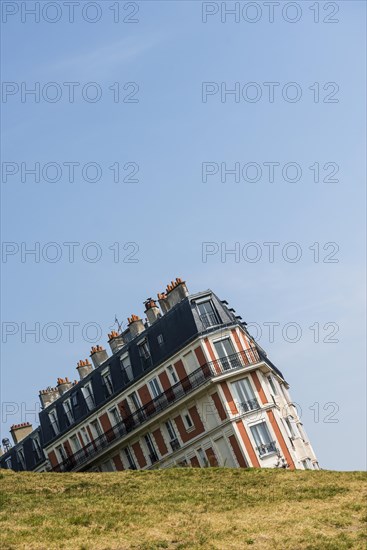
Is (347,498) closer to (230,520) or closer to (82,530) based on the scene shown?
(230,520)

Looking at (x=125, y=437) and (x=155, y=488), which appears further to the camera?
(x=125, y=437)

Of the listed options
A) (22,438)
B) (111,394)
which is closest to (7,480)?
(111,394)

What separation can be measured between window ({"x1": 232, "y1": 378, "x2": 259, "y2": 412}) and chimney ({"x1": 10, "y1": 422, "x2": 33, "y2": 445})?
36.0m

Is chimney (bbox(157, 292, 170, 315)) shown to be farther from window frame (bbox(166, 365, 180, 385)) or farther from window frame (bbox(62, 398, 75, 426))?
window frame (bbox(62, 398, 75, 426))

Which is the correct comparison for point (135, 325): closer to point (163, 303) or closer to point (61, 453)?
point (163, 303)

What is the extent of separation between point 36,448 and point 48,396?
4876 mm

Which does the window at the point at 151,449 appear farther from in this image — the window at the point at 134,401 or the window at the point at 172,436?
the window at the point at 134,401

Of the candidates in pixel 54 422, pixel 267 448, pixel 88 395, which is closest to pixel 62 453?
pixel 54 422

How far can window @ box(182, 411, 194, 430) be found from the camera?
65.9m

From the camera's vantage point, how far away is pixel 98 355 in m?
78.3

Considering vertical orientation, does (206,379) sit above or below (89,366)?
below

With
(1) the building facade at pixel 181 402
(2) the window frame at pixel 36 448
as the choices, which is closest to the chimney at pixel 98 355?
(1) the building facade at pixel 181 402

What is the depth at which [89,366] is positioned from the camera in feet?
262

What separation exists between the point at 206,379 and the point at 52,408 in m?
20.4
